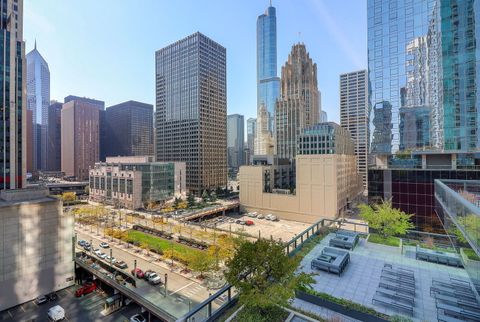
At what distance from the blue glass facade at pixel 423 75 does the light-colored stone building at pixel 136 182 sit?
6936 centimetres

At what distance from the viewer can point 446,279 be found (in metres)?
19.1

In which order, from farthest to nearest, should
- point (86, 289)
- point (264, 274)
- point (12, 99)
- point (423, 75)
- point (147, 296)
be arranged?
1. point (12, 99)
2. point (423, 75)
3. point (86, 289)
4. point (147, 296)
5. point (264, 274)

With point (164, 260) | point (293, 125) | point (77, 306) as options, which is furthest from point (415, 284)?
point (293, 125)

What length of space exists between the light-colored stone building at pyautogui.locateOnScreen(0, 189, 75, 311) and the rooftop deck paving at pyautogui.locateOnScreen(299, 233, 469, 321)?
117 feet

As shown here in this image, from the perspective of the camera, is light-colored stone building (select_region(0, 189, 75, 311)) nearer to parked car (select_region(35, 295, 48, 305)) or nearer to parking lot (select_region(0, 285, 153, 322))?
parked car (select_region(35, 295, 48, 305))

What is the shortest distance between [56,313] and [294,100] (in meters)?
125

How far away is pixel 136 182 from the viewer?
82250 millimetres

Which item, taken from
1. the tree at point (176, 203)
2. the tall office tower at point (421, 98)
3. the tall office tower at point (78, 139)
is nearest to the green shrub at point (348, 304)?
the tall office tower at point (421, 98)

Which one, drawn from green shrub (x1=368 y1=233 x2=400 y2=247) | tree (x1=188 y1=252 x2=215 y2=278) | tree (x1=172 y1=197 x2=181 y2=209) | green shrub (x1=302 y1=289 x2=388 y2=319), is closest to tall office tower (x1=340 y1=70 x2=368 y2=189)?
tree (x1=172 y1=197 x2=181 y2=209)

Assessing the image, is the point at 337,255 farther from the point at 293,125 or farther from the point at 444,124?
the point at 293,125

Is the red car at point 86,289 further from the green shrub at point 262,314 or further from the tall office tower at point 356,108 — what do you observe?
the tall office tower at point 356,108

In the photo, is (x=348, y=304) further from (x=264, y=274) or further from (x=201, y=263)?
(x=201, y=263)

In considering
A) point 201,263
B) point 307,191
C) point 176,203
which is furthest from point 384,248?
point 176,203

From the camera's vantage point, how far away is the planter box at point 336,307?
1423cm
